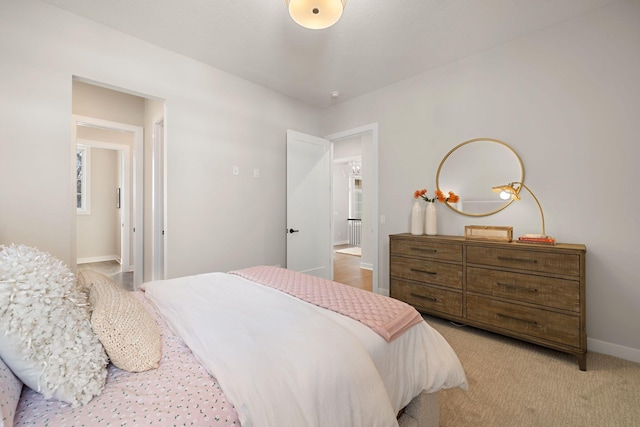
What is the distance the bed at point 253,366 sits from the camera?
76 cm

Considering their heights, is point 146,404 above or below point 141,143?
below

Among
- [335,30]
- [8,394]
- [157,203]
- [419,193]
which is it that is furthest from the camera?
[157,203]

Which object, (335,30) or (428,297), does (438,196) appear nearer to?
(428,297)

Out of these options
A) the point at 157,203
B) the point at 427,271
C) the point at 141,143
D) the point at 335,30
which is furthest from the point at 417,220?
the point at 141,143

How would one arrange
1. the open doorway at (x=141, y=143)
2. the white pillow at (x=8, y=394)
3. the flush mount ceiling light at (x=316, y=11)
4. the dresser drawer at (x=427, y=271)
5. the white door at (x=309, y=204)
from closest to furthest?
1. the white pillow at (x=8, y=394)
2. the flush mount ceiling light at (x=316, y=11)
3. the dresser drawer at (x=427, y=271)
4. the open doorway at (x=141, y=143)
5. the white door at (x=309, y=204)

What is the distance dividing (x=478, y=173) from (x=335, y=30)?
1.98m

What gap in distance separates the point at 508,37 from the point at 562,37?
411 millimetres

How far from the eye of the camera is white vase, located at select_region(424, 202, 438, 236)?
3.08 m

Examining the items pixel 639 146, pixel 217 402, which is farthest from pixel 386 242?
pixel 217 402

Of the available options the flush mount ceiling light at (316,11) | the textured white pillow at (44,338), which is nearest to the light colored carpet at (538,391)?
the textured white pillow at (44,338)

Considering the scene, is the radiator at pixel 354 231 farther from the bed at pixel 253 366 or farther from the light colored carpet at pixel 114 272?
the bed at pixel 253 366

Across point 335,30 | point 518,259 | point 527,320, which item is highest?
point 335,30

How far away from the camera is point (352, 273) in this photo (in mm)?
5215

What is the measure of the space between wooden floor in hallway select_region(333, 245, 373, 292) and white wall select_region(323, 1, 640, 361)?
1841 mm
